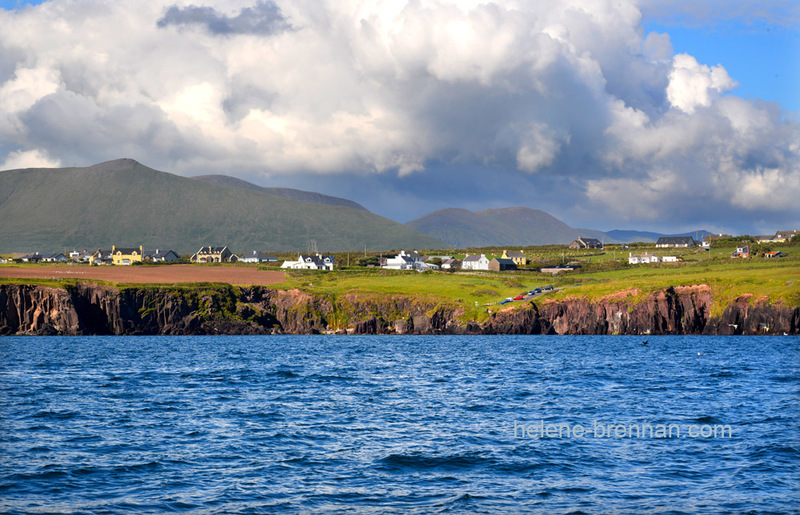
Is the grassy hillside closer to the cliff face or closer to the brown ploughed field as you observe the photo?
the cliff face

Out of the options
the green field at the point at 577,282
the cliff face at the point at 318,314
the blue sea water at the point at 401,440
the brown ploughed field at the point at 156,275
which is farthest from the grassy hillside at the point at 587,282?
the blue sea water at the point at 401,440

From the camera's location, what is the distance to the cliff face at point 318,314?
14150 centimetres

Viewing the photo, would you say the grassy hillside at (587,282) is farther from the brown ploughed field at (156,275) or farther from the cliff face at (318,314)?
the brown ploughed field at (156,275)

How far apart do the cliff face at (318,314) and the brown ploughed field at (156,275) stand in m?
11.0

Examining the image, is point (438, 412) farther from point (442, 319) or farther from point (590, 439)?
point (442, 319)

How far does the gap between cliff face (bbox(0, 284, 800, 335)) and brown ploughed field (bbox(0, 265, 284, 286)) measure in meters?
11.0

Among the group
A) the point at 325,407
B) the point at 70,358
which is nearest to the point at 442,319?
the point at 70,358

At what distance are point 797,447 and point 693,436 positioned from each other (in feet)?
14.8

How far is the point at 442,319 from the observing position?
150 metres

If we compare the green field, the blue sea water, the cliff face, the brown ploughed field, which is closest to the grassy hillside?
the green field

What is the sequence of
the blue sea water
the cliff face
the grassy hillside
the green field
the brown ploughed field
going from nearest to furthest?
the blue sea water → the grassy hillside → the green field → the cliff face → the brown ploughed field

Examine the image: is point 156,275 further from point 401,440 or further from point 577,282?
point 401,440

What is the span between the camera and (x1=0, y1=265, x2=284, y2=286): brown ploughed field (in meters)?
164

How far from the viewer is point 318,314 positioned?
509ft
